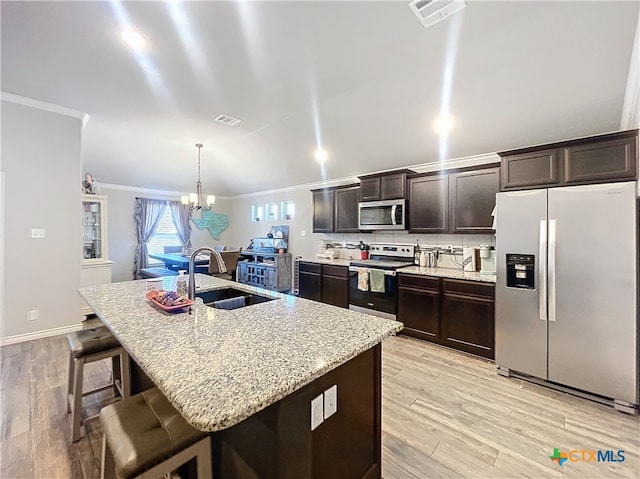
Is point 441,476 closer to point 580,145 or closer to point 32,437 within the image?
point 32,437

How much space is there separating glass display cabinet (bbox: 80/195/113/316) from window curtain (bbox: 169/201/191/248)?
2.71m

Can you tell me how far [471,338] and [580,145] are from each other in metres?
Result: 2.07

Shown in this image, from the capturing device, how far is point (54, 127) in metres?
3.67

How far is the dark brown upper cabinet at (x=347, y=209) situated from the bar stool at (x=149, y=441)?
3975mm

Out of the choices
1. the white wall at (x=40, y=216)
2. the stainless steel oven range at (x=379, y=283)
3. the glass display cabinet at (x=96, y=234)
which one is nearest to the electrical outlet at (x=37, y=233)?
the white wall at (x=40, y=216)

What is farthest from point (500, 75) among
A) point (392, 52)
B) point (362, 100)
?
point (362, 100)

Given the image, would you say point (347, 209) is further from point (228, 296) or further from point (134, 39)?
point (134, 39)

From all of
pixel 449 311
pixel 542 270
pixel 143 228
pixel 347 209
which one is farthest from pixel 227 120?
pixel 143 228

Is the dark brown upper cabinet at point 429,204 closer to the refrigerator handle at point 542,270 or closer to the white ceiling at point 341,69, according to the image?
the white ceiling at point 341,69

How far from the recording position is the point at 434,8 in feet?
6.95

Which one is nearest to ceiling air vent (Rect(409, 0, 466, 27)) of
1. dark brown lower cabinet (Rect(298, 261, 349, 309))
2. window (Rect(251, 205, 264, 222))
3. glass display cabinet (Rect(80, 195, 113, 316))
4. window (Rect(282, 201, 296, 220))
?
dark brown lower cabinet (Rect(298, 261, 349, 309))

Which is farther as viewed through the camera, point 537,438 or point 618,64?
point 618,64

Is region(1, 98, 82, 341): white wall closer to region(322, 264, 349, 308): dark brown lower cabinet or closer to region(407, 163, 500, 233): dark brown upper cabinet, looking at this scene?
region(322, 264, 349, 308): dark brown lower cabinet

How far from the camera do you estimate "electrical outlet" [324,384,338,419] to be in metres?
1.22
